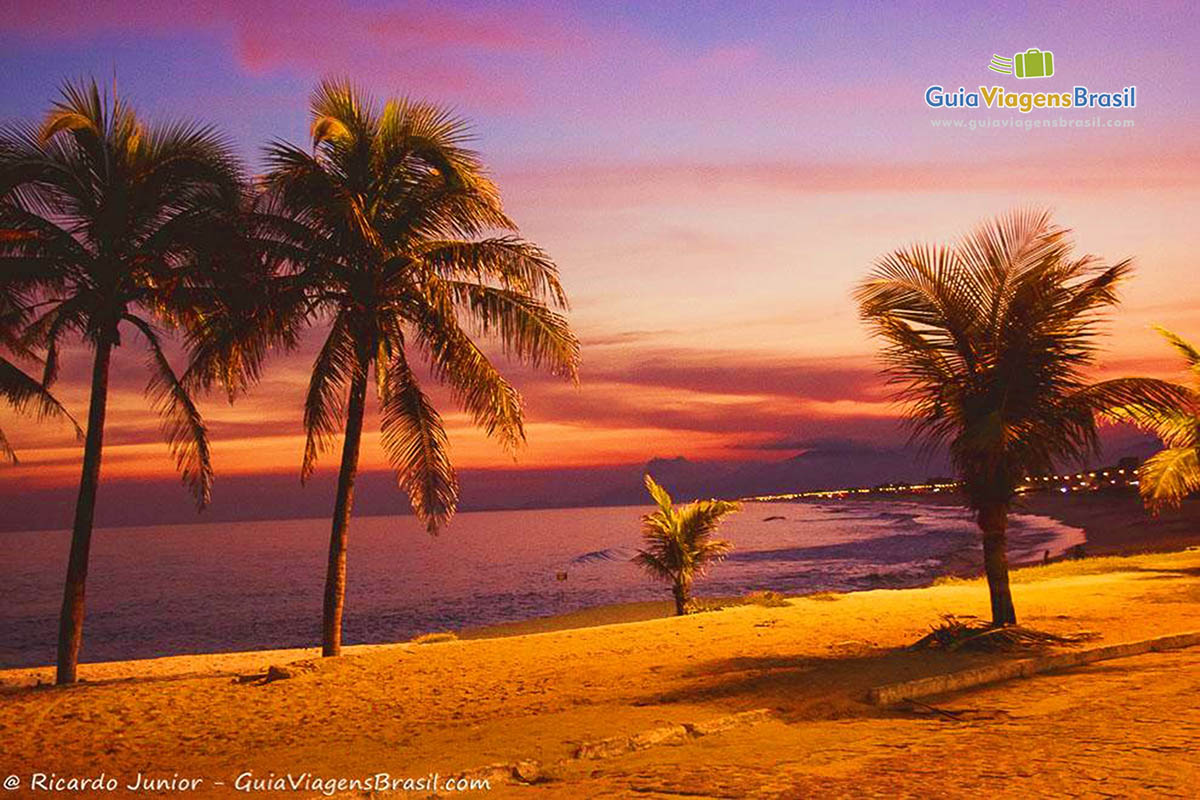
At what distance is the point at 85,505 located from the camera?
14.0m

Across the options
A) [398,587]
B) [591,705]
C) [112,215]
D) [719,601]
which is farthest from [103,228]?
[398,587]

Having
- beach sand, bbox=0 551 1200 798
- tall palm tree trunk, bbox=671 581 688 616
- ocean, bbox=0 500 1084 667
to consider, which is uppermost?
beach sand, bbox=0 551 1200 798

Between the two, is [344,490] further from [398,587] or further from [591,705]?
[398,587]

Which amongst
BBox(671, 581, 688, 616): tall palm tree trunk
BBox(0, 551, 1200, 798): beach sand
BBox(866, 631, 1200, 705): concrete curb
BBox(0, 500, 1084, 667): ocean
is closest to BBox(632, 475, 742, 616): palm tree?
BBox(671, 581, 688, 616): tall palm tree trunk

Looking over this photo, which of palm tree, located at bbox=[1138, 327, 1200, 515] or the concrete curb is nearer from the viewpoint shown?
the concrete curb

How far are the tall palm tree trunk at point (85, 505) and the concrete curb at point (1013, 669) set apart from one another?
11.6 m

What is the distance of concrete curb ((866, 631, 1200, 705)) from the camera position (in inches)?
348

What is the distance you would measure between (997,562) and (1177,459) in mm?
12168

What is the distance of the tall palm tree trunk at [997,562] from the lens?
12.0 meters

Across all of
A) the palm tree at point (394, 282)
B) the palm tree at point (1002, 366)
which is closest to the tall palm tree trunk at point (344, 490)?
the palm tree at point (394, 282)

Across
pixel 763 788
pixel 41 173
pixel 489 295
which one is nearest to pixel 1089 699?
pixel 763 788

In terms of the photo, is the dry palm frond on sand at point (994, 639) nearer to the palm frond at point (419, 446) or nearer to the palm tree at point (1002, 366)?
the palm tree at point (1002, 366)

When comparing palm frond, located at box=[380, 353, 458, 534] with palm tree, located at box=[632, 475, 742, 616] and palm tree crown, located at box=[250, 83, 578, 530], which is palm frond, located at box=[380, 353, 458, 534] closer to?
palm tree crown, located at box=[250, 83, 578, 530]

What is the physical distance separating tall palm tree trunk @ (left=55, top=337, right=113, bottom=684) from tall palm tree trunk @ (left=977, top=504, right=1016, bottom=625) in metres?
12.9
